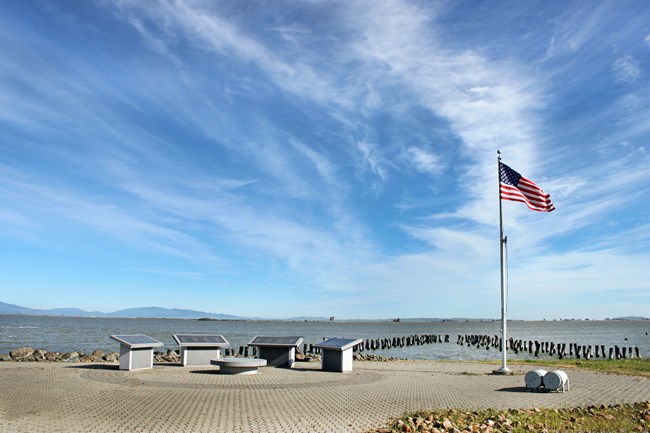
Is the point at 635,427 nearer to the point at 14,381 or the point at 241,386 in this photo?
the point at 241,386

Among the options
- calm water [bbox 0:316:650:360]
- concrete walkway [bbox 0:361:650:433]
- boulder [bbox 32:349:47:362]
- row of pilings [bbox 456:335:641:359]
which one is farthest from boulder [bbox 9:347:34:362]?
row of pilings [bbox 456:335:641:359]

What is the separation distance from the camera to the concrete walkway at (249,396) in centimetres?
1005

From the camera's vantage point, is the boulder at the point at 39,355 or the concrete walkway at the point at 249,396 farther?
the boulder at the point at 39,355

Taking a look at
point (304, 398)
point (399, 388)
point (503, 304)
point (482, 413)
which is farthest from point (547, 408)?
point (503, 304)

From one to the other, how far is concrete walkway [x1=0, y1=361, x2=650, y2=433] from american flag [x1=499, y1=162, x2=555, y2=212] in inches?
246

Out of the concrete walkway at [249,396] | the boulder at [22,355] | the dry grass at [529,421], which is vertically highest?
the dry grass at [529,421]

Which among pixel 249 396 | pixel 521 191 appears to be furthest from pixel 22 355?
pixel 521 191

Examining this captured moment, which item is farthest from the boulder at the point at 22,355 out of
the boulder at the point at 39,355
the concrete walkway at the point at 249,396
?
the concrete walkway at the point at 249,396

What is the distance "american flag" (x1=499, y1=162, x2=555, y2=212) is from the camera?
18.8 m

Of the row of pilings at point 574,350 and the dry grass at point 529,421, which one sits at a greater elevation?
the dry grass at point 529,421

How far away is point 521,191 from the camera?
1931cm

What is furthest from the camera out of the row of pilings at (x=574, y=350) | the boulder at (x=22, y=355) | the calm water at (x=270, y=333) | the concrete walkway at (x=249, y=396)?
the calm water at (x=270, y=333)

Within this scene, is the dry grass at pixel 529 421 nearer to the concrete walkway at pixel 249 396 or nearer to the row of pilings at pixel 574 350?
the concrete walkway at pixel 249 396

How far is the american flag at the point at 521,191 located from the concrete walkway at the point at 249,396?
20.5 feet
